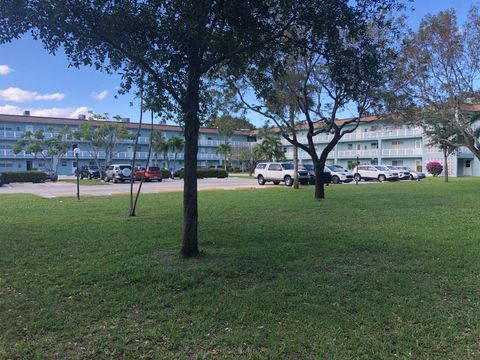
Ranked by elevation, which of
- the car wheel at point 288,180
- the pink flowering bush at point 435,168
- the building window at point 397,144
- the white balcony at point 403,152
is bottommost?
the car wheel at point 288,180

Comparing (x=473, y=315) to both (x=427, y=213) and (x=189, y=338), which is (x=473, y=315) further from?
(x=427, y=213)

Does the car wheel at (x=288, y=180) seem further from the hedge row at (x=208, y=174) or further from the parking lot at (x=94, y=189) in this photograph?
the hedge row at (x=208, y=174)

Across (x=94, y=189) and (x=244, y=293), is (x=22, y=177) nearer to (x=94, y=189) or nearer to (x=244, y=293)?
(x=94, y=189)

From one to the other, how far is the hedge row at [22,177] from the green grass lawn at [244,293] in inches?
1297

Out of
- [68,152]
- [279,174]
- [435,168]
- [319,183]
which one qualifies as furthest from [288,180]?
[68,152]

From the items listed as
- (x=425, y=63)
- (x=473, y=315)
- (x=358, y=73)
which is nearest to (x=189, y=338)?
(x=473, y=315)

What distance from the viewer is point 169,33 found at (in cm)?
603

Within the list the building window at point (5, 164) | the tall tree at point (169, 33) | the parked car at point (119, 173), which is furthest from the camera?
the building window at point (5, 164)

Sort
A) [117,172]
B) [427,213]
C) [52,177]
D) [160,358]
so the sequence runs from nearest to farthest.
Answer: [160,358]
[427,213]
[117,172]
[52,177]

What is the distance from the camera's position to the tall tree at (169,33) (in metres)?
5.80

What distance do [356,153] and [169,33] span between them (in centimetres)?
6239

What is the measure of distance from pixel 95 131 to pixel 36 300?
43852mm

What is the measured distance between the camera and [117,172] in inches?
1502

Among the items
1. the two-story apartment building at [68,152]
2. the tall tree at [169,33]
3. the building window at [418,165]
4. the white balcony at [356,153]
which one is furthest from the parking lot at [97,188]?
the white balcony at [356,153]
